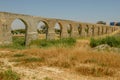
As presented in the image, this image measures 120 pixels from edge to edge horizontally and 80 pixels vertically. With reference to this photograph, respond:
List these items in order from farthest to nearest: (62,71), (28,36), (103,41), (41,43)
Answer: (28,36)
(41,43)
(103,41)
(62,71)

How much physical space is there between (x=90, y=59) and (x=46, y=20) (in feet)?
50.5

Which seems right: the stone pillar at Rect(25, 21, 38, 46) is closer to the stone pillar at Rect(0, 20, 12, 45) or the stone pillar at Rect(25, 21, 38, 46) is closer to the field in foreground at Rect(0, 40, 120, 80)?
the stone pillar at Rect(0, 20, 12, 45)

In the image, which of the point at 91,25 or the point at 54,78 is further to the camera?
the point at 91,25

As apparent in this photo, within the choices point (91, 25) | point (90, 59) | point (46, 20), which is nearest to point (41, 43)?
point (46, 20)

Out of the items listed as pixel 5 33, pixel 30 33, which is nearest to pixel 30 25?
pixel 30 33

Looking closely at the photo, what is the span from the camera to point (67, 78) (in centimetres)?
625

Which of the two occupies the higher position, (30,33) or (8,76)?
(30,33)

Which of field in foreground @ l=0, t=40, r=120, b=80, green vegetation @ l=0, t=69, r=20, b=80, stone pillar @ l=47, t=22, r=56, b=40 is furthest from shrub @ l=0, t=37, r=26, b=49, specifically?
green vegetation @ l=0, t=69, r=20, b=80

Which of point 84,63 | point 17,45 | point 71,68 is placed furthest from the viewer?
point 17,45

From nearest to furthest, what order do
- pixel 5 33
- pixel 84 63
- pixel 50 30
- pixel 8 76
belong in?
pixel 8 76, pixel 84 63, pixel 5 33, pixel 50 30

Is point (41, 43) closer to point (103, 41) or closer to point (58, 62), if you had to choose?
point (103, 41)

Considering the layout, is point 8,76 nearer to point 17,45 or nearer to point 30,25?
point 17,45

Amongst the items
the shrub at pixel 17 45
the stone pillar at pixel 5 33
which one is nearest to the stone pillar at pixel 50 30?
the shrub at pixel 17 45

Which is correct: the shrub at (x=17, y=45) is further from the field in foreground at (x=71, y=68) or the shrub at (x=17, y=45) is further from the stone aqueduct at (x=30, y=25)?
the field in foreground at (x=71, y=68)
